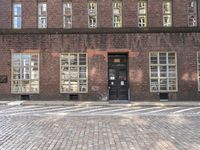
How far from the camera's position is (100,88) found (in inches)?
980

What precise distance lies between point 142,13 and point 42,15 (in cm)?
733

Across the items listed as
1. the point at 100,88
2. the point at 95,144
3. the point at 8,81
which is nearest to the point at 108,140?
the point at 95,144

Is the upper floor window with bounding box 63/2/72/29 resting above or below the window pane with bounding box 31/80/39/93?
above

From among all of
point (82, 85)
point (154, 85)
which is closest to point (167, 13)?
point (154, 85)

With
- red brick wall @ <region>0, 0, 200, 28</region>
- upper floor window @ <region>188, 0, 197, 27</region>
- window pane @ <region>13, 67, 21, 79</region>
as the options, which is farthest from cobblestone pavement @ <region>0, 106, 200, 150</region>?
upper floor window @ <region>188, 0, 197, 27</region>

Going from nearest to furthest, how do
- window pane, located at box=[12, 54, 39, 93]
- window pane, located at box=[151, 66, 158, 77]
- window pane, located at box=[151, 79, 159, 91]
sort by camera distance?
window pane, located at box=[151, 79, 159, 91]
window pane, located at box=[151, 66, 158, 77]
window pane, located at box=[12, 54, 39, 93]

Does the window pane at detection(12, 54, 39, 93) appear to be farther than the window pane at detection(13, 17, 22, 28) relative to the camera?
No

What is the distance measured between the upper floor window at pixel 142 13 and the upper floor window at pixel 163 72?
7.64 ft

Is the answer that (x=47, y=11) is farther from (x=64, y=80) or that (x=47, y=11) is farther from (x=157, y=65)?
(x=157, y=65)

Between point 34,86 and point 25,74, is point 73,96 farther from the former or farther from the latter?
point 25,74

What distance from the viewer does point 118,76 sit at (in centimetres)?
2562

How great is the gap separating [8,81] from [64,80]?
159 inches

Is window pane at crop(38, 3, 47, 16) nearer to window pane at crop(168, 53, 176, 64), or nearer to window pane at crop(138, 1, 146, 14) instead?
window pane at crop(138, 1, 146, 14)

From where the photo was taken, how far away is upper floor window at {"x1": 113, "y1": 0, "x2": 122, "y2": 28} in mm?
25453
